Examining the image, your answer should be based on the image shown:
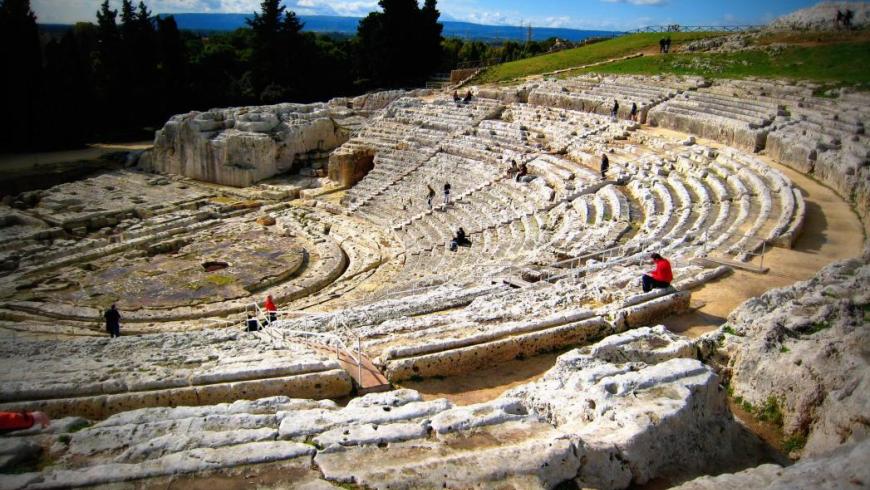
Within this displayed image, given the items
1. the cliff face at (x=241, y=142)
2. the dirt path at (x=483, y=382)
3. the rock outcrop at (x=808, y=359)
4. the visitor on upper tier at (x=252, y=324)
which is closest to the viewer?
the rock outcrop at (x=808, y=359)

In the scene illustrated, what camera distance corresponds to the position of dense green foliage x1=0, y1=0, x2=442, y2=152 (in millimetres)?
30891

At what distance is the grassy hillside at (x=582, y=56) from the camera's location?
33.7 meters

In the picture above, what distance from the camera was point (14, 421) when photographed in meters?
5.12

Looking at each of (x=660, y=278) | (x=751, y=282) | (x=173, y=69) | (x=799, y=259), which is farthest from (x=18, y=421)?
(x=173, y=69)

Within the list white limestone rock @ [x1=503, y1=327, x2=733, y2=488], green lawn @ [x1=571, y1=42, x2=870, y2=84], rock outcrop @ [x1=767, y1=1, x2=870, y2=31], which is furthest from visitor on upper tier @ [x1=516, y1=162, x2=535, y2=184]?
rock outcrop @ [x1=767, y1=1, x2=870, y2=31]

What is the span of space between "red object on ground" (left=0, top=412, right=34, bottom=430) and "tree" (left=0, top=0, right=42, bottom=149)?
101ft

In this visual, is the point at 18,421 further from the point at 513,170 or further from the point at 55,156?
the point at 55,156

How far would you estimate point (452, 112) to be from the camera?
89.0 ft

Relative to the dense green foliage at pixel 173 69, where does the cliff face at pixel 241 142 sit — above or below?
below

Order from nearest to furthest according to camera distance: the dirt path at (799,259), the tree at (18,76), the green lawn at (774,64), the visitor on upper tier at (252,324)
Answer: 1. the dirt path at (799,259)
2. the visitor on upper tier at (252,324)
3. the green lawn at (774,64)
4. the tree at (18,76)

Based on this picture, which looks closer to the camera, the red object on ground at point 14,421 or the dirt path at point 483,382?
the red object on ground at point 14,421

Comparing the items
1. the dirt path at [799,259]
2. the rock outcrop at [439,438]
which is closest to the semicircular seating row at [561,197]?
the dirt path at [799,259]

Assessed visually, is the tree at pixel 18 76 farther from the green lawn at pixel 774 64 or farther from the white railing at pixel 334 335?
the white railing at pixel 334 335

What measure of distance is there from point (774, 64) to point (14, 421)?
28402 millimetres
